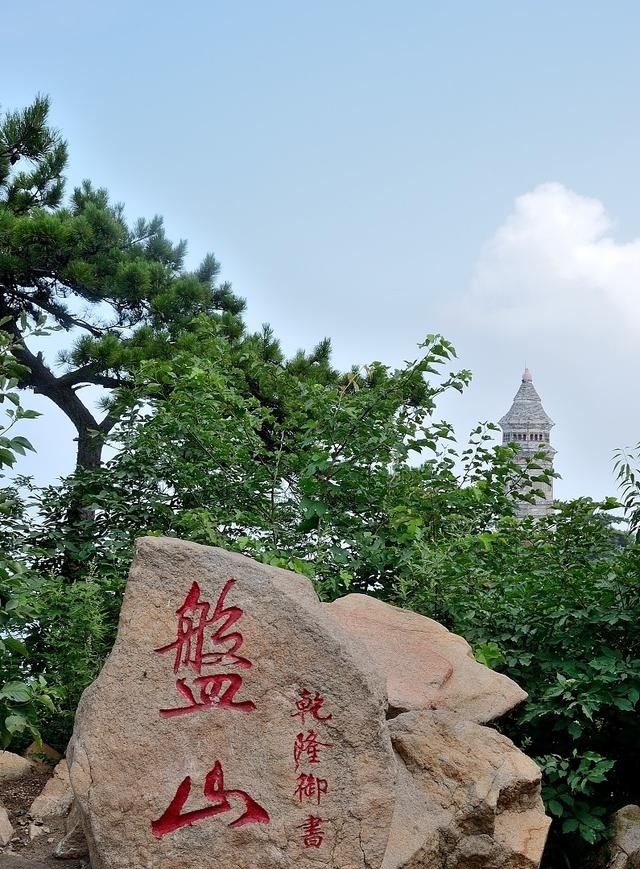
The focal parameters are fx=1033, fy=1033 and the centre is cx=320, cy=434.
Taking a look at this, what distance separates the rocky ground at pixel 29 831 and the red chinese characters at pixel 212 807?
0.96 metres

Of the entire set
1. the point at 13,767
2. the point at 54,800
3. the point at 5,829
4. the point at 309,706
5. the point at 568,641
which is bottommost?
the point at 5,829

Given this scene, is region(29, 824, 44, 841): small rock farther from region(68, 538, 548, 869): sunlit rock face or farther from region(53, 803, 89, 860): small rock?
region(68, 538, 548, 869): sunlit rock face

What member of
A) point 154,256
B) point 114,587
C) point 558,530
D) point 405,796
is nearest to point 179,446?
point 114,587

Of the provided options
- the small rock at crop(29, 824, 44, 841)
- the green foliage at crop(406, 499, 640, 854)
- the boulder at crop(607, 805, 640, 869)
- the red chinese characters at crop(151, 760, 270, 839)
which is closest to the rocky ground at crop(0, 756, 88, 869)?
the small rock at crop(29, 824, 44, 841)

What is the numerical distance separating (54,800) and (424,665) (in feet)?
6.21

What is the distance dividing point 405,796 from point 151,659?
127cm

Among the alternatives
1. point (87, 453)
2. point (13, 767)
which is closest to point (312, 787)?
point (13, 767)

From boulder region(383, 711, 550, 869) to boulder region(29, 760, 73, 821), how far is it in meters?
1.67

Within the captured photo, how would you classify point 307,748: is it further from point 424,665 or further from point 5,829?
point 5,829

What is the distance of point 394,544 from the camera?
20.6 ft

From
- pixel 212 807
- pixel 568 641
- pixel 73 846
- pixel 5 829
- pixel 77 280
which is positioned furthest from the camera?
pixel 77 280

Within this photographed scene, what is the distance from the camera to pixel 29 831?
15.6 ft

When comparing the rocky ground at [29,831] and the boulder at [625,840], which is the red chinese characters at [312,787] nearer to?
A: the rocky ground at [29,831]

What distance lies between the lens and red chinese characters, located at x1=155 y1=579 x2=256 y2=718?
3.66m
